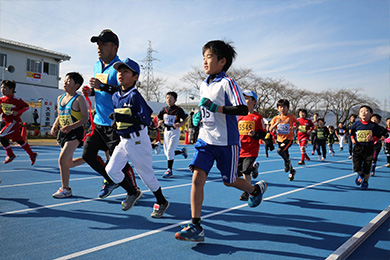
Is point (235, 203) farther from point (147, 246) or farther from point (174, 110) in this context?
point (174, 110)

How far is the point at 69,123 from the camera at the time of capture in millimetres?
5055

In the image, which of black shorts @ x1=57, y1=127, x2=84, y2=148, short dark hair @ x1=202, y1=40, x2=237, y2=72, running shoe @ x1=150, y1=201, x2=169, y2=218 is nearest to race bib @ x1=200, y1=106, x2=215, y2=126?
short dark hair @ x1=202, y1=40, x2=237, y2=72

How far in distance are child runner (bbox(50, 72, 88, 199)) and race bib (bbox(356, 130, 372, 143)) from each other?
628 cm

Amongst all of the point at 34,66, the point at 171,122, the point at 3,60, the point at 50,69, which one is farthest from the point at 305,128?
the point at 50,69

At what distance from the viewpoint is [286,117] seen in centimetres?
853

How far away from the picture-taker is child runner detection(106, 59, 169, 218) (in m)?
3.87

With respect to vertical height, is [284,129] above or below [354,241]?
above

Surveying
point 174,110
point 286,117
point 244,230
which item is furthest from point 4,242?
point 286,117

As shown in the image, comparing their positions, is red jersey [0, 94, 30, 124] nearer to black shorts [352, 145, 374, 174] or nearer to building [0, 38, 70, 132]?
black shorts [352, 145, 374, 174]

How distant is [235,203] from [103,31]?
3454 millimetres

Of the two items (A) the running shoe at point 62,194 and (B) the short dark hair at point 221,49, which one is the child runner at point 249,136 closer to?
(B) the short dark hair at point 221,49

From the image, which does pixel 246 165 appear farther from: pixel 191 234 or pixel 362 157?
pixel 362 157

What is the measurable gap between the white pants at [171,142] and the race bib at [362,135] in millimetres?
4526

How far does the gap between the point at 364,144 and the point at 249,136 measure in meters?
3.50
